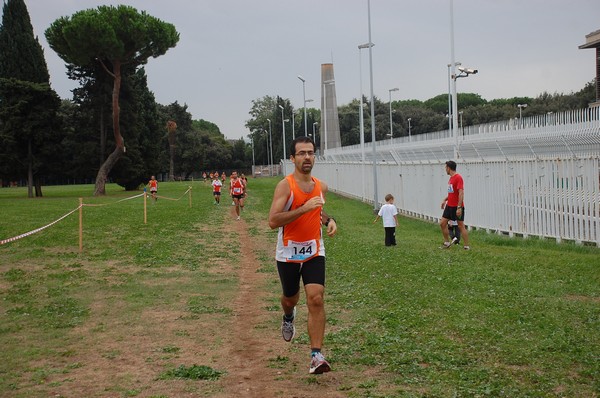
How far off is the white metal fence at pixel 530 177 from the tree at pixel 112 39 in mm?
35949

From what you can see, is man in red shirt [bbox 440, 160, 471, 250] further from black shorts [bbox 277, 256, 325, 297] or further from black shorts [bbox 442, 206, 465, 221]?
black shorts [bbox 277, 256, 325, 297]

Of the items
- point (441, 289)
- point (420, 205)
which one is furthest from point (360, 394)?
point (420, 205)

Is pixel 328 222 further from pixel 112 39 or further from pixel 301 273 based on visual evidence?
pixel 112 39

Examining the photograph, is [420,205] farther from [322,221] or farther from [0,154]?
[0,154]

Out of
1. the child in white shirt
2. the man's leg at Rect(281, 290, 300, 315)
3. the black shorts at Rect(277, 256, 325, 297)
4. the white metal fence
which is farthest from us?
the child in white shirt

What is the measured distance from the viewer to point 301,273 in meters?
7.02

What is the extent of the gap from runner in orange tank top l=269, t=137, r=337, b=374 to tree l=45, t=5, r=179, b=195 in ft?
169

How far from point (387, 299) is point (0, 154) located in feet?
176

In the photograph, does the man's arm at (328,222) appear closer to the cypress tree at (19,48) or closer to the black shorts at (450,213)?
the black shorts at (450,213)

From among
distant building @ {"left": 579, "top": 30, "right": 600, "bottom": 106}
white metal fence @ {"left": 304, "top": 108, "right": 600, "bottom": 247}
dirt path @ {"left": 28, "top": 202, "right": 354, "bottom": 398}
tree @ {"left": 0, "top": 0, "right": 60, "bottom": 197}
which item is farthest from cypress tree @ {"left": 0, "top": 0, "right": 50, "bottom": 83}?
dirt path @ {"left": 28, "top": 202, "right": 354, "bottom": 398}

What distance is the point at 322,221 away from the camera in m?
7.18

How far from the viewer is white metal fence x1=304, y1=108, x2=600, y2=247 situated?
50.8 ft

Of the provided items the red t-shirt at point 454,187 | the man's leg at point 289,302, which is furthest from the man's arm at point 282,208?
the red t-shirt at point 454,187

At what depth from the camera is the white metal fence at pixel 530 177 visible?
50.8 feet
